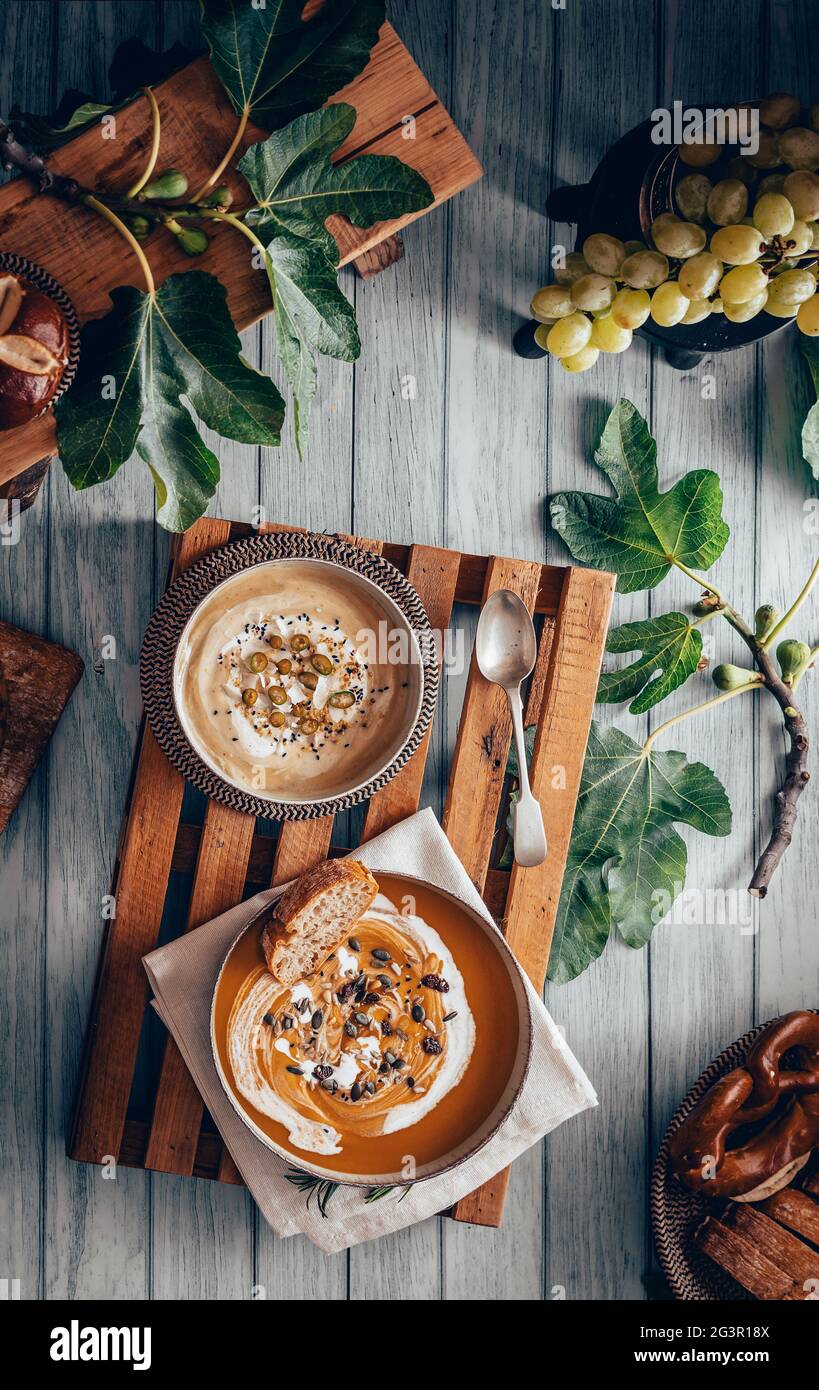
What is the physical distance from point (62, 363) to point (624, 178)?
30.7 inches

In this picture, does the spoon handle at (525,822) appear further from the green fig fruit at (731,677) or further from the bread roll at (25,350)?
the bread roll at (25,350)

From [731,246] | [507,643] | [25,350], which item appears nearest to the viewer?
[25,350]

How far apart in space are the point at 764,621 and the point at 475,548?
0.44m

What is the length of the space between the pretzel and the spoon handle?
45 centimetres

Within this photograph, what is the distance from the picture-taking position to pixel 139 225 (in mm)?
1068

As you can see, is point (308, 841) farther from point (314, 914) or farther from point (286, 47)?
→ point (286, 47)

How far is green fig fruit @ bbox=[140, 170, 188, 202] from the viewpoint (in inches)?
41.1

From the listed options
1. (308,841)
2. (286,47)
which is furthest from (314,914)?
(286,47)

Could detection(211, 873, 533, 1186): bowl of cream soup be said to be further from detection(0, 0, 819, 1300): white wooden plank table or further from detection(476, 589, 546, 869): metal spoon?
detection(0, 0, 819, 1300): white wooden plank table

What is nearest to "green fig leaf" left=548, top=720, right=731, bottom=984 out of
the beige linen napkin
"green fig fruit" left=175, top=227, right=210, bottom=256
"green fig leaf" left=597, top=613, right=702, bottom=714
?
"green fig leaf" left=597, top=613, right=702, bottom=714

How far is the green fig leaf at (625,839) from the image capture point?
56.1 inches

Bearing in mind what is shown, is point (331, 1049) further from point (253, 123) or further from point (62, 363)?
point (253, 123)
